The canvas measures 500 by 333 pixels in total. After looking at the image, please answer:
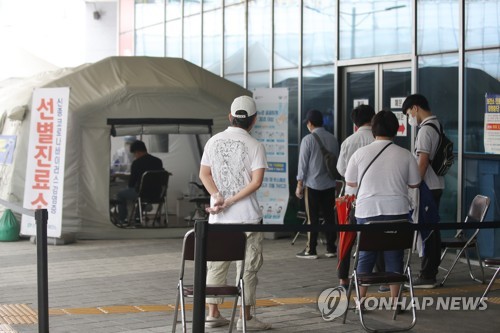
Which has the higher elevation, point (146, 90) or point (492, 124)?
point (146, 90)

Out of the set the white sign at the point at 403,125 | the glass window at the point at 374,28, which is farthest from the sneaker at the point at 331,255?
the glass window at the point at 374,28

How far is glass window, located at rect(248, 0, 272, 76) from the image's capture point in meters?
14.6

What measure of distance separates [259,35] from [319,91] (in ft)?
7.72

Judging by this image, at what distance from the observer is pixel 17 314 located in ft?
23.6

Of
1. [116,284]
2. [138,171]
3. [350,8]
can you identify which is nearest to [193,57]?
[138,171]

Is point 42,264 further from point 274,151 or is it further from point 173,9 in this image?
point 173,9

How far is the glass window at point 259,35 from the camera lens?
14641 mm

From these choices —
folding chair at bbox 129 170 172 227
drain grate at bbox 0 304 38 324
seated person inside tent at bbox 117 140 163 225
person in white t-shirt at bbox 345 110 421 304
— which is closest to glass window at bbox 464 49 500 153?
person in white t-shirt at bbox 345 110 421 304

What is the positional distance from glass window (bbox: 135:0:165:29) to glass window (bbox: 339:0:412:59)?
723 centimetres

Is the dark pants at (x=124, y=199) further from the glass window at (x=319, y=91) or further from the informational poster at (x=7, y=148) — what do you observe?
the glass window at (x=319, y=91)

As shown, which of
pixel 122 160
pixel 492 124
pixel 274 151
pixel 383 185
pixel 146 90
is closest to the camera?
pixel 383 185

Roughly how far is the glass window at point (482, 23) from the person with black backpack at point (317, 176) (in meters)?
1.96

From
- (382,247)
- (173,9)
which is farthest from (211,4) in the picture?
(382,247)

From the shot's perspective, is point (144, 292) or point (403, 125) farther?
point (403, 125)
